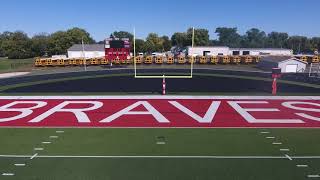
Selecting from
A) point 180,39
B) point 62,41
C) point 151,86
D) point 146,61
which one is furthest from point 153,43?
point 151,86

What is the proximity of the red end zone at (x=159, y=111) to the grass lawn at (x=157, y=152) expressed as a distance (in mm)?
1112

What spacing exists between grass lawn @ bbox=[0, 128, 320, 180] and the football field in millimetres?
28

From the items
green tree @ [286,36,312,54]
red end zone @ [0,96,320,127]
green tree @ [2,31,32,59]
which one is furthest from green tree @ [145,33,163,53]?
red end zone @ [0,96,320,127]

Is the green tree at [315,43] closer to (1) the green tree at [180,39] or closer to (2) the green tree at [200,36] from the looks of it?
(2) the green tree at [200,36]

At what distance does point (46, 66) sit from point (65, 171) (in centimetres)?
4160

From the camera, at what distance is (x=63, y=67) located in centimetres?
4800

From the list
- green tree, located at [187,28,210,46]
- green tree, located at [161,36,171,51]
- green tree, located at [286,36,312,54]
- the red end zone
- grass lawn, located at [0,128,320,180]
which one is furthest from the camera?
green tree, located at [286,36,312,54]

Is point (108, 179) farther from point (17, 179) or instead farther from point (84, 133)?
point (84, 133)

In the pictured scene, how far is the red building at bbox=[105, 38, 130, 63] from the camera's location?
40.3 meters

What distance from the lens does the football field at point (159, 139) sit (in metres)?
9.88

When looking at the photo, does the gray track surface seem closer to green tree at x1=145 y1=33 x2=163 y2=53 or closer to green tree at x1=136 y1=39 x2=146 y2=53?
green tree at x1=136 y1=39 x2=146 y2=53

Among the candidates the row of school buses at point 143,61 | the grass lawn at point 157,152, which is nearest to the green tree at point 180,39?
the row of school buses at point 143,61

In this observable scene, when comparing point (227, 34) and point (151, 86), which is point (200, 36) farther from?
point (227, 34)

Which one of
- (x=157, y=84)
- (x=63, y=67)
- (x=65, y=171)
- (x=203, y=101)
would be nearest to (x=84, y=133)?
(x=65, y=171)
